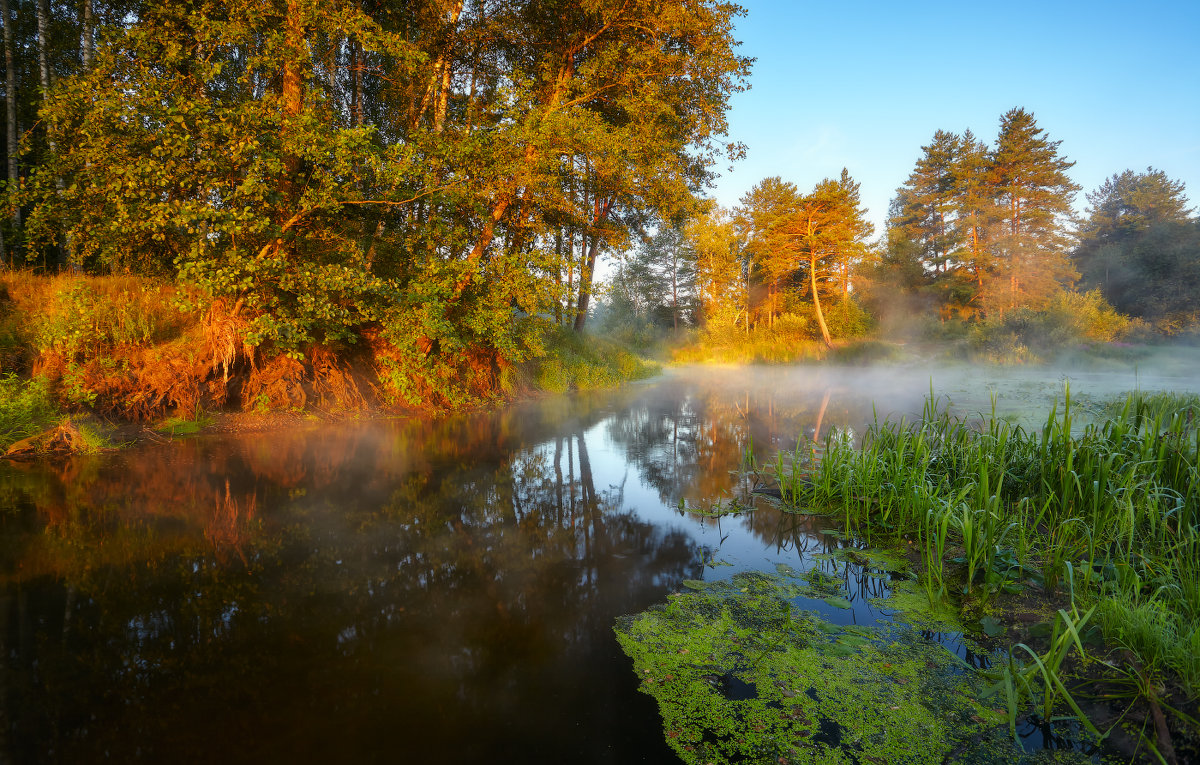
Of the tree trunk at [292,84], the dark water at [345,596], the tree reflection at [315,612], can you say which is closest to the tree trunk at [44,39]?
the tree trunk at [292,84]

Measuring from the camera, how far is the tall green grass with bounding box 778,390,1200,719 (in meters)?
2.40

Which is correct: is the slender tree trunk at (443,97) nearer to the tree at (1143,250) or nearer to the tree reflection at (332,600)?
the tree reflection at (332,600)

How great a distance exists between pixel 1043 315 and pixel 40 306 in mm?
29285

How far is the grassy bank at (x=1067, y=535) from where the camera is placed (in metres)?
2.16

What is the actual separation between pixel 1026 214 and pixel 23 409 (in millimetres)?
41413

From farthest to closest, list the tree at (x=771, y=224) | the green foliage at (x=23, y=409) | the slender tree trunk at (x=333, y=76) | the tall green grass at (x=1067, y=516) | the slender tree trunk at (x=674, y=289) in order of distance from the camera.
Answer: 1. the slender tree trunk at (x=674, y=289)
2. the tree at (x=771, y=224)
3. the slender tree trunk at (x=333, y=76)
4. the green foliage at (x=23, y=409)
5. the tall green grass at (x=1067, y=516)

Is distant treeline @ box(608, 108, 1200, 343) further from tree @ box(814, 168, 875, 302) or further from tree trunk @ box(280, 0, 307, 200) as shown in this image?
tree trunk @ box(280, 0, 307, 200)

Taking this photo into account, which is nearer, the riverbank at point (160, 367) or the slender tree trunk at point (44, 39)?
the riverbank at point (160, 367)

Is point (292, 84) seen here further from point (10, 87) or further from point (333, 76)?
point (10, 87)

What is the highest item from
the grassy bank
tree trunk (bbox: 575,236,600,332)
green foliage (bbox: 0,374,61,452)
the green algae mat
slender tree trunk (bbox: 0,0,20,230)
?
slender tree trunk (bbox: 0,0,20,230)

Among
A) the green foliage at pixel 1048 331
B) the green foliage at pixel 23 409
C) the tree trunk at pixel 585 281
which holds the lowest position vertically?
the green foliage at pixel 23 409

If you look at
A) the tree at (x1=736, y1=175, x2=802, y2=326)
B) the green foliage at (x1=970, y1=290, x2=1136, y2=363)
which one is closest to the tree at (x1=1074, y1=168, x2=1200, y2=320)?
the green foliage at (x1=970, y1=290, x2=1136, y2=363)

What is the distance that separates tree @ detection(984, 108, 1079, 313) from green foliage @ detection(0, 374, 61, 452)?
37172 mm

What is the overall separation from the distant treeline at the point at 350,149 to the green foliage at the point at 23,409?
2033 millimetres
